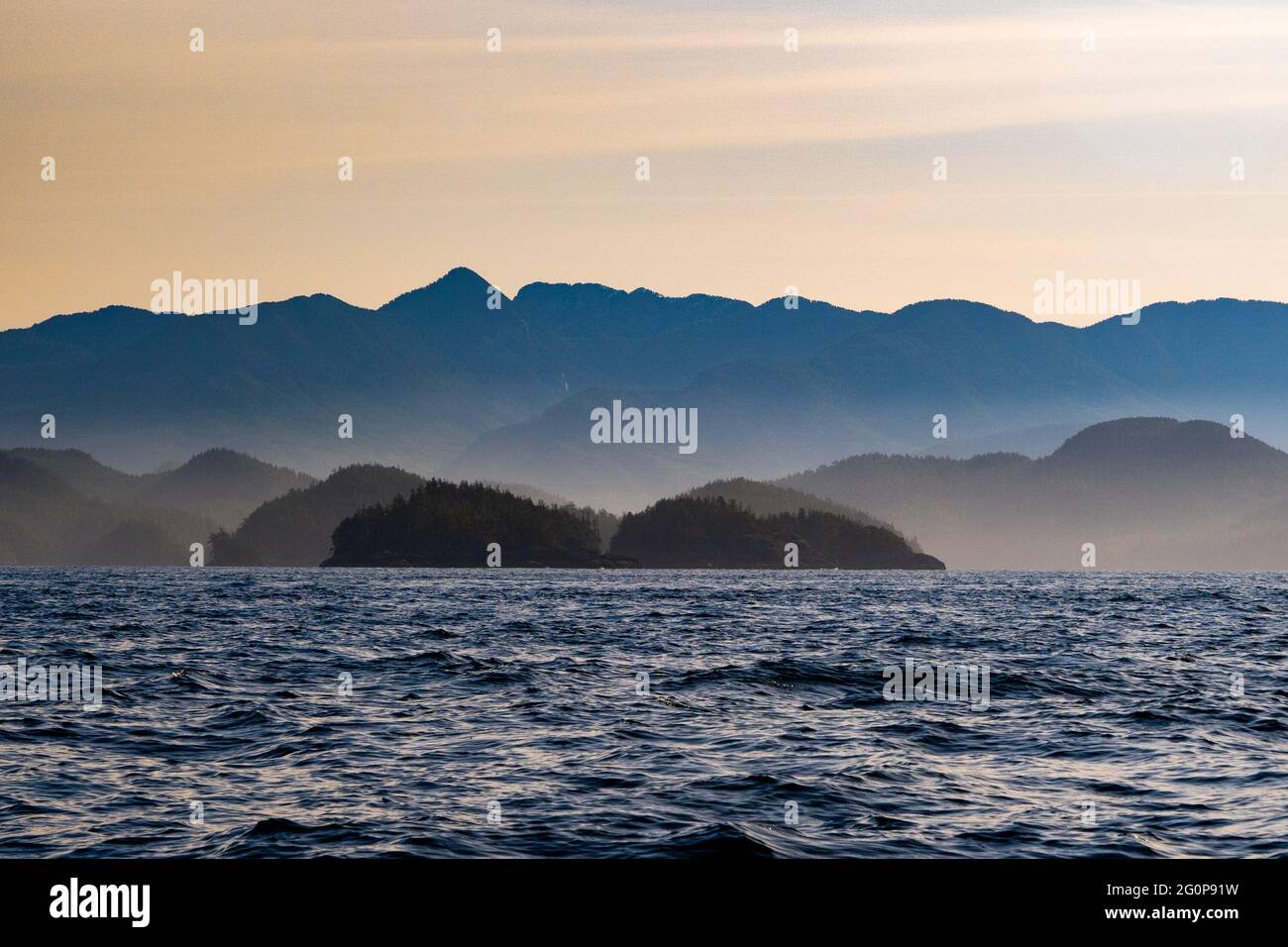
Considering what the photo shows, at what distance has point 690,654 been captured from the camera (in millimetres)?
66000

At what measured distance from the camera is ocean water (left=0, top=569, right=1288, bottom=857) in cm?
2547

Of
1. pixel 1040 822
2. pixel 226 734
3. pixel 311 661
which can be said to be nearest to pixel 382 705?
pixel 226 734

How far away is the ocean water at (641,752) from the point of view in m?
25.5

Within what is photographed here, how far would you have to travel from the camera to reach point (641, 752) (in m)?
34.7
